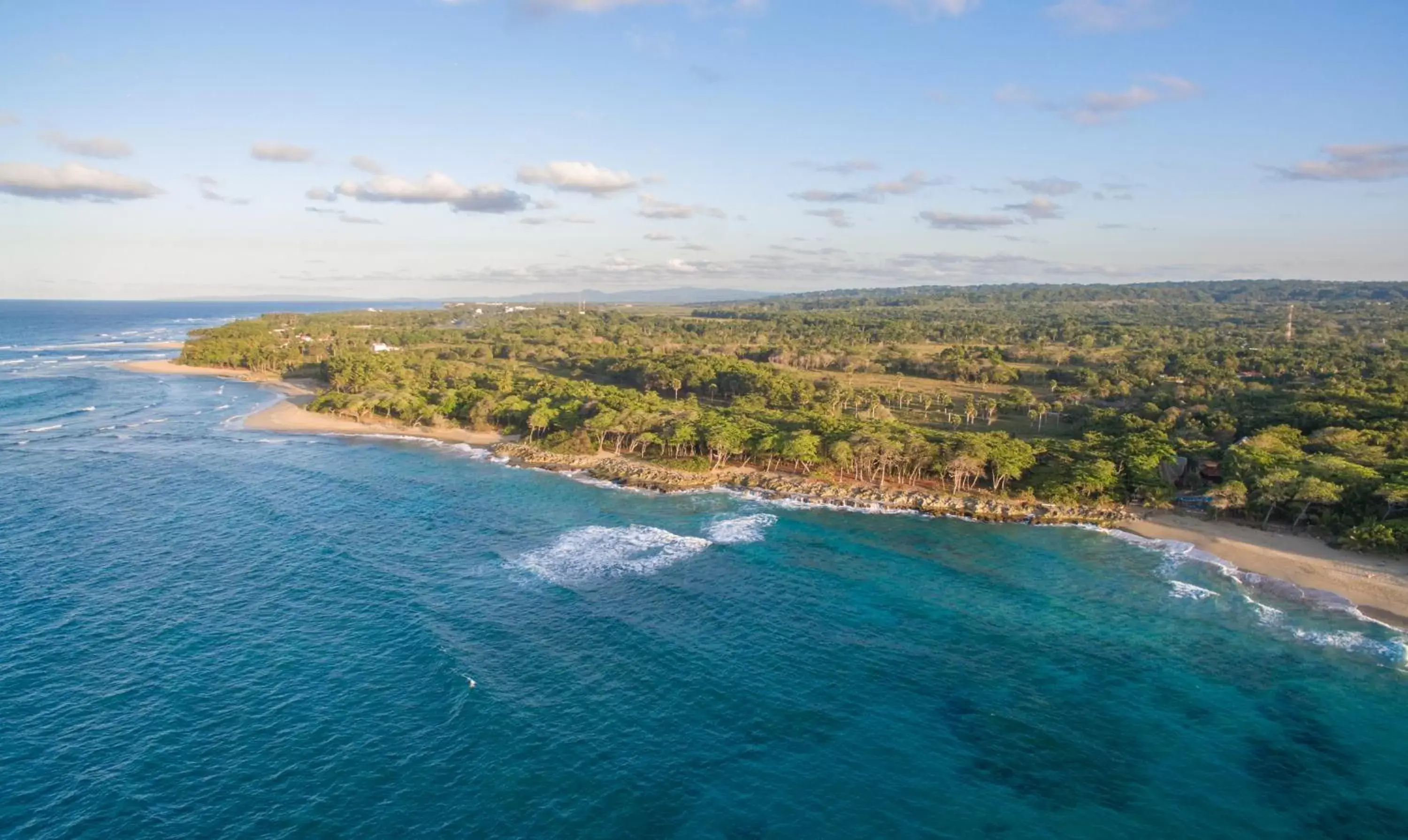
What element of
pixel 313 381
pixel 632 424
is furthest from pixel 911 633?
pixel 313 381

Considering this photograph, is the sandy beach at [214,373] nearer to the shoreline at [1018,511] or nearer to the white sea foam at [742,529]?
the shoreline at [1018,511]

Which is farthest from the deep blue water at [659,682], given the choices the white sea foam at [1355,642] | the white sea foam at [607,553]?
the white sea foam at [607,553]

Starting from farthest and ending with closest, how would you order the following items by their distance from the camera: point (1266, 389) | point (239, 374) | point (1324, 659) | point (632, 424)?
point (239, 374), point (1266, 389), point (632, 424), point (1324, 659)

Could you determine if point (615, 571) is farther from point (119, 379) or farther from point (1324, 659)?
point (119, 379)

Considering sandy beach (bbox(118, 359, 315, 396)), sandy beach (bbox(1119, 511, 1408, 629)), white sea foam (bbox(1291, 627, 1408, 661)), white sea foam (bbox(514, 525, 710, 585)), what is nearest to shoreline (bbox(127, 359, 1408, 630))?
sandy beach (bbox(1119, 511, 1408, 629))

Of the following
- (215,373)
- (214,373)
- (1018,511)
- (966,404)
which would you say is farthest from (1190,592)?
(214,373)

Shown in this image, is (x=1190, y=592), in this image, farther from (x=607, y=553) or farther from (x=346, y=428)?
(x=346, y=428)
